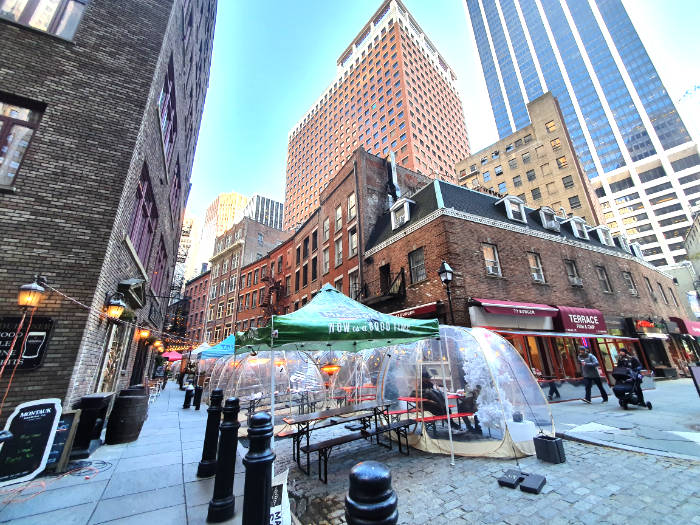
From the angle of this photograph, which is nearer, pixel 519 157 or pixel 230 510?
pixel 230 510

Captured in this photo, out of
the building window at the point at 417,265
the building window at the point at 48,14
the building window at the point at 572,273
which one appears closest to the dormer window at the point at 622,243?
the building window at the point at 572,273

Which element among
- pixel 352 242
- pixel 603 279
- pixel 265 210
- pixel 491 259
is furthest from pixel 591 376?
pixel 265 210

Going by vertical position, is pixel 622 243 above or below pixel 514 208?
below

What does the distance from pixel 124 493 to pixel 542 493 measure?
611 centimetres

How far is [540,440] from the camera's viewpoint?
5367mm

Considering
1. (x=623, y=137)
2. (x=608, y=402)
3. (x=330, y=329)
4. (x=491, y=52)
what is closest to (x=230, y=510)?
(x=330, y=329)

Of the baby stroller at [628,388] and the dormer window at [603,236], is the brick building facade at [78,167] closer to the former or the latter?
the baby stroller at [628,388]

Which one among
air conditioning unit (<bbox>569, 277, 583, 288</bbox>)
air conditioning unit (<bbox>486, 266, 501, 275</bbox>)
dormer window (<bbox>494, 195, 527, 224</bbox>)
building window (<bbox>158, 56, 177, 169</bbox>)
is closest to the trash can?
building window (<bbox>158, 56, 177, 169</bbox>)

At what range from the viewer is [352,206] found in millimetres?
21938

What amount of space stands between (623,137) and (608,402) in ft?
401

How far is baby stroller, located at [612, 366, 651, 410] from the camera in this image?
9.02 meters

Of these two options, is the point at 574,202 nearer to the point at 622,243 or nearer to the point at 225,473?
the point at 622,243

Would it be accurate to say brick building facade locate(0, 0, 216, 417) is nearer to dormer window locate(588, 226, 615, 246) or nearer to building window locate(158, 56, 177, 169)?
building window locate(158, 56, 177, 169)

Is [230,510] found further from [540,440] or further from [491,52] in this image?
Result: [491,52]
